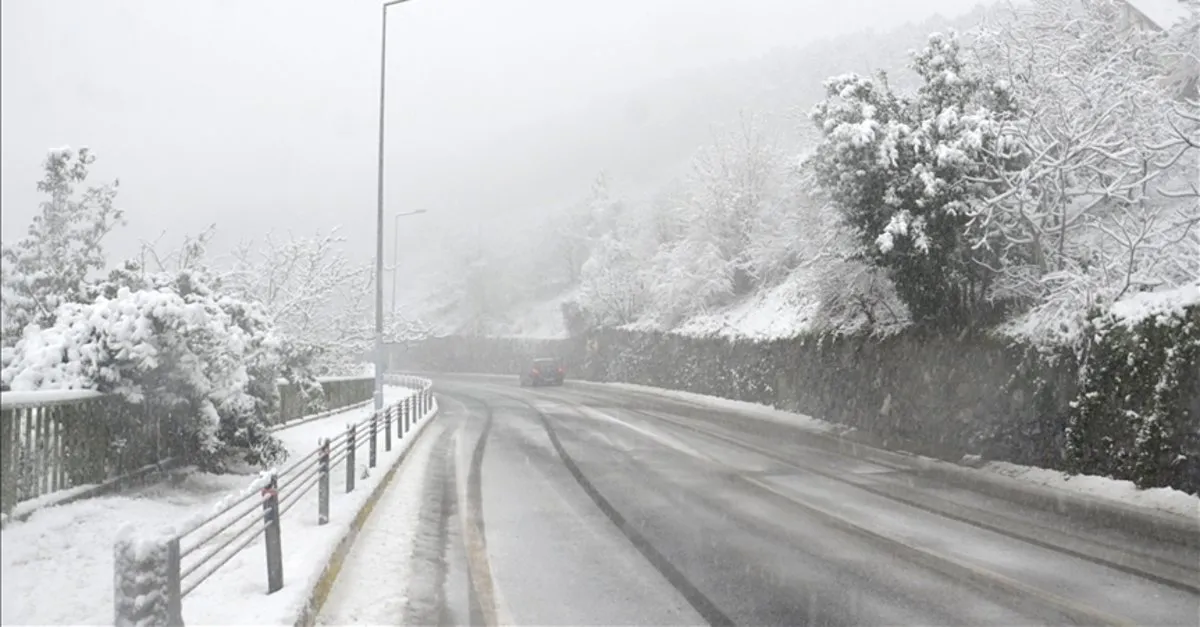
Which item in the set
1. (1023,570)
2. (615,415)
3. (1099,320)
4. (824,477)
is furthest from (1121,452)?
(615,415)

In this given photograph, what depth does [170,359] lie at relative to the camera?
10750 millimetres

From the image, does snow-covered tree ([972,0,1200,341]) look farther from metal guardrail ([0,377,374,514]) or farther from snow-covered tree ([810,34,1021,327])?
metal guardrail ([0,377,374,514])

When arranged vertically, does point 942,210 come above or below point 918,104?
below

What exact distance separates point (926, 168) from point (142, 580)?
15.0 meters

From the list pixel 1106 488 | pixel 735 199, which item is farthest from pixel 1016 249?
pixel 735 199

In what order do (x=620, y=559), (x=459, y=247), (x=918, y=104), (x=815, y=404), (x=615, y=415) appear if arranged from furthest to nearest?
1. (x=459, y=247)
2. (x=615, y=415)
3. (x=815, y=404)
4. (x=918, y=104)
5. (x=620, y=559)

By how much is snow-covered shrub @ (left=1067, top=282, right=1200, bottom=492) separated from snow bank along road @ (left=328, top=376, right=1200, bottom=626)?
1.76 meters

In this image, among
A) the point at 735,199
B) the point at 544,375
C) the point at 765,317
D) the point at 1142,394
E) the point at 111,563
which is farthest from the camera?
the point at 544,375

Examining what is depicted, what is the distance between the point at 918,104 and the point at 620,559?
1355 centimetres

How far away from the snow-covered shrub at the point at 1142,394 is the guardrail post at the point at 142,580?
10899 millimetres

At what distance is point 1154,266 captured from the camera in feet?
43.3

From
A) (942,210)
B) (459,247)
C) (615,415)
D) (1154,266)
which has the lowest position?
(615,415)

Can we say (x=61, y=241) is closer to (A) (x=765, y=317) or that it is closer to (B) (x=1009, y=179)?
(B) (x=1009, y=179)

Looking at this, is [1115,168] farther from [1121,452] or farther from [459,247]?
[459,247]
